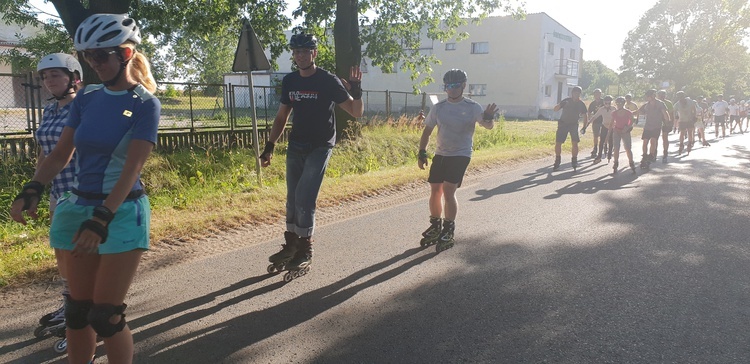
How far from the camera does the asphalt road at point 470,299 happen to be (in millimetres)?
3316

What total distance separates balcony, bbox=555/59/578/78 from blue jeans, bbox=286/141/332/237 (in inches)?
1787

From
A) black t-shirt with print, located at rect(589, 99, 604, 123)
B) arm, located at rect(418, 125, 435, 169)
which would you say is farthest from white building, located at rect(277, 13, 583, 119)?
arm, located at rect(418, 125, 435, 169)

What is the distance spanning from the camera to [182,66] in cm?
5794

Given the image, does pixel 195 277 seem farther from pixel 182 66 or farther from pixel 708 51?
pixel 708 51

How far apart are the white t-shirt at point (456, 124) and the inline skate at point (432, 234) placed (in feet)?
2.48

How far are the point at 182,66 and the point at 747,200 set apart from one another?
58.0 m

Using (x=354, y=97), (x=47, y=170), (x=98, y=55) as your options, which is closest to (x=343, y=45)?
(x=354, y=97)

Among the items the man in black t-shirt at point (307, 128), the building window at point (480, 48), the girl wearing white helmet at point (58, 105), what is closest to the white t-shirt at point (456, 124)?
the man in black t-shirt at point (307, 128)

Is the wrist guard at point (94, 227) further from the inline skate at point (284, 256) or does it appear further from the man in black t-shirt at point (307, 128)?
the inline skate at point (284, 256)

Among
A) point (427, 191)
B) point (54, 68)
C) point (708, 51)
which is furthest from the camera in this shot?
point (708, 51)

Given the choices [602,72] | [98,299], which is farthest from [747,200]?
[602,72]

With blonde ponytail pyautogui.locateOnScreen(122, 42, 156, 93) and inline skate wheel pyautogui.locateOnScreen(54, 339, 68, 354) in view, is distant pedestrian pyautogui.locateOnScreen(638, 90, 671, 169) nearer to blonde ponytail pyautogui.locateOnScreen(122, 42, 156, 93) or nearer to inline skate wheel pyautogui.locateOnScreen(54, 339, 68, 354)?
blonde ponytail pyautogui.locateOnScreen(122, 42, 156, 93)

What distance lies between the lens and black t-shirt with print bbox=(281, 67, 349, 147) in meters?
4.60

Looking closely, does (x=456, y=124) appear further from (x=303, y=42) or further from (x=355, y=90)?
(x=303, y=42)
